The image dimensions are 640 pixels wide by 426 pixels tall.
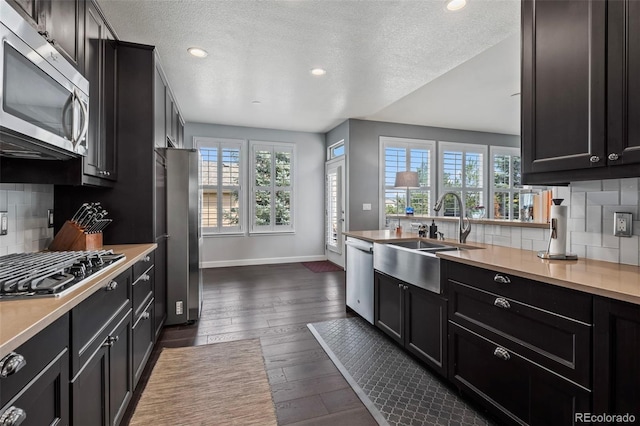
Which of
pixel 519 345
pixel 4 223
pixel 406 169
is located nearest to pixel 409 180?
pixel 406 169

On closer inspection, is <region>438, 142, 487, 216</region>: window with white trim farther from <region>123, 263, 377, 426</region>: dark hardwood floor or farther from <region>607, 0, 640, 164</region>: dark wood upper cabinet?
<region>607, 0, 640, 164</region>: dark wood upper cabinet

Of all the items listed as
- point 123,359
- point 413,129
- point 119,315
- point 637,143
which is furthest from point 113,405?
point 413,129

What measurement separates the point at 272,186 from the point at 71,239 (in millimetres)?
4313

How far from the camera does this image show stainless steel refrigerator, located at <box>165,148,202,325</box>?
3002mm

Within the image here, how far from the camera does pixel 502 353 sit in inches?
60.9

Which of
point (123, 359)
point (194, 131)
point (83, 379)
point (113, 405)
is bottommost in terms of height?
point (113, 405)

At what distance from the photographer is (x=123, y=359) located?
165cm

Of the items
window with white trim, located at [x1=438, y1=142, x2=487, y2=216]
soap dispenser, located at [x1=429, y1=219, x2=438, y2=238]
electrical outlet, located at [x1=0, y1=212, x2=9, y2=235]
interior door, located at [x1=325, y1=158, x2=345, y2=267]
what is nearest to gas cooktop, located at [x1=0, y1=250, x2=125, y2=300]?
electrical outlet, located at [x1=0, y1=212, x2=9, y2=235]

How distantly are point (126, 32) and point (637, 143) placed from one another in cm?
362

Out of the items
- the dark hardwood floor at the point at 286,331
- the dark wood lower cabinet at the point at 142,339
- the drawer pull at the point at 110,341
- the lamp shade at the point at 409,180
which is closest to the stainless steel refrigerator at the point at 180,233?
the dark hardwood floor at the point at 286,331

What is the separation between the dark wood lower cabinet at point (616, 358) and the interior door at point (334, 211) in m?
4.38

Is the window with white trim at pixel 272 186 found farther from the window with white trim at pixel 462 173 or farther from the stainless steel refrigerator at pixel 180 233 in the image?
the window with white trim at pixel 462 173

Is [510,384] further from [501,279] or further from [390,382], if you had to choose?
[390,382]

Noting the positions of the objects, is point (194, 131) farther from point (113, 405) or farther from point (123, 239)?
point (113, 405)
